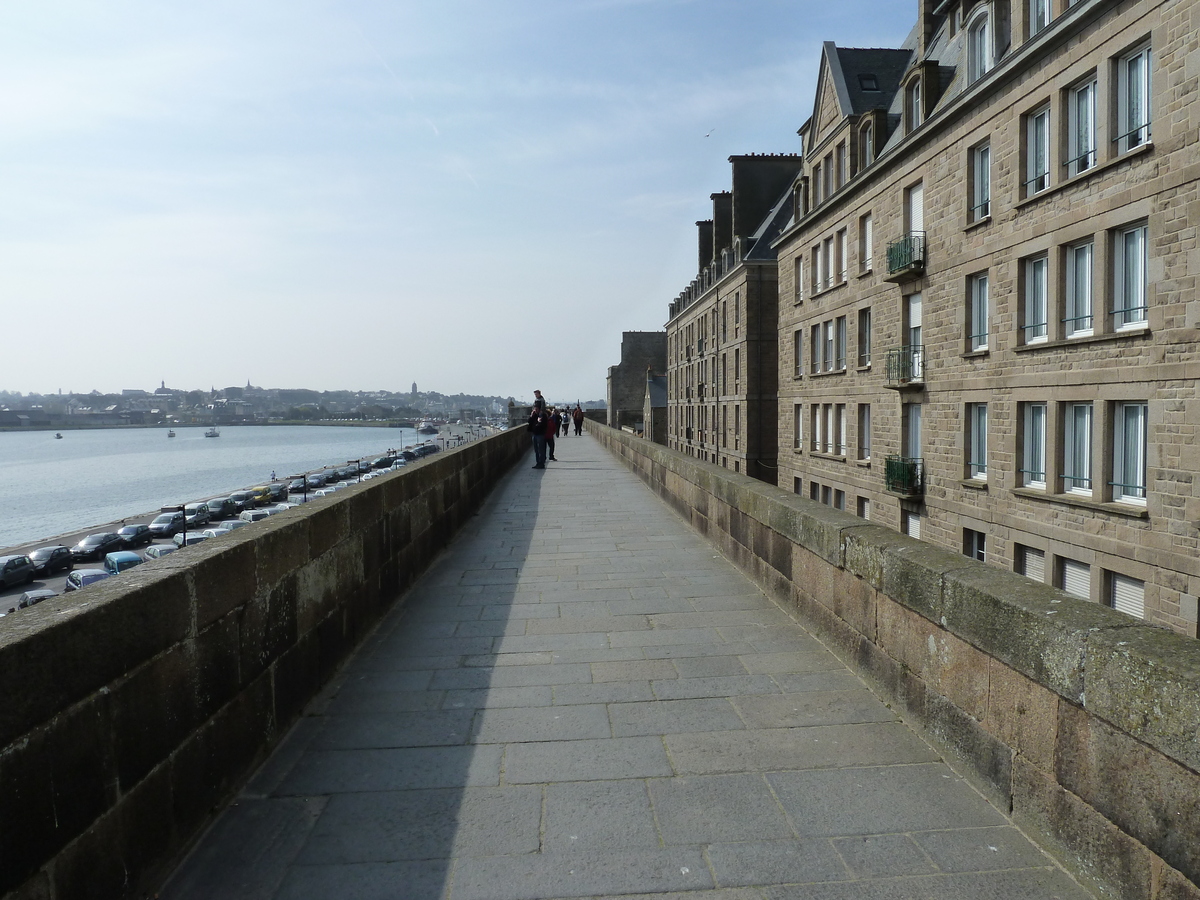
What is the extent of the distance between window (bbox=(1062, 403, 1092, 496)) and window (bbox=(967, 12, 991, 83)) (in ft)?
28.0

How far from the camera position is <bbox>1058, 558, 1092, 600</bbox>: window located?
55.4 ft

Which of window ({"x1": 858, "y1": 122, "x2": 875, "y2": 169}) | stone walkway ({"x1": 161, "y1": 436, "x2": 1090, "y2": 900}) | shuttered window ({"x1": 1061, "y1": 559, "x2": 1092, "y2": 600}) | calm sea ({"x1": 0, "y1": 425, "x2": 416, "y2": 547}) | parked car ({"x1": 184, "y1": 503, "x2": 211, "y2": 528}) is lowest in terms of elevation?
calm sea ({"x1": 0, "y1": 425, "x2": 416, "y2": 547})

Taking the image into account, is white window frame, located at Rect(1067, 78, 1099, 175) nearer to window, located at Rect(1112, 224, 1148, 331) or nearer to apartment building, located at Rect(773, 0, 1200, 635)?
apartment building, located at Rect(773, 0, 1200, 635)

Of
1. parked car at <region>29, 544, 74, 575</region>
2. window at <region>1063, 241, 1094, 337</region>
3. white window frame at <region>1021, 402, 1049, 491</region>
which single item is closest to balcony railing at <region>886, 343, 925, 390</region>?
white window frame at <region>1021, 402, 1049, 491</region>

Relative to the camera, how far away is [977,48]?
68.3 feet

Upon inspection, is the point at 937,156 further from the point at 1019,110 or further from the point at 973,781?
the point at 973,781

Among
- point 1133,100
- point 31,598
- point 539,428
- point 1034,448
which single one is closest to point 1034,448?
point 1034,448

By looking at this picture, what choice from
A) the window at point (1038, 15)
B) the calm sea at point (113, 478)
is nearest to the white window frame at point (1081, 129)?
the window at point (1038, 15)

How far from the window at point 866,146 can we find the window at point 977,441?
358 inches

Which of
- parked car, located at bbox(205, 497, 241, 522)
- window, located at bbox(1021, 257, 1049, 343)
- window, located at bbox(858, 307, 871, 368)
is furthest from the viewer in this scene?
window, located at bbox(858, 307, 871, 368)

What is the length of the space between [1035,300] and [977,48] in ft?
21.9

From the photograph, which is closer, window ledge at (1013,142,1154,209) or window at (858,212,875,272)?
window ledge at (1013,142,1154,209)

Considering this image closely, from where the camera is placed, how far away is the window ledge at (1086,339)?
50.1ft

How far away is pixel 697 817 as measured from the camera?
3199 mm
